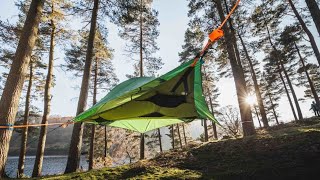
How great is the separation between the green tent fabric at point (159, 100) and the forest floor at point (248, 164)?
1.97m

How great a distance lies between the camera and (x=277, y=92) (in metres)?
30.5

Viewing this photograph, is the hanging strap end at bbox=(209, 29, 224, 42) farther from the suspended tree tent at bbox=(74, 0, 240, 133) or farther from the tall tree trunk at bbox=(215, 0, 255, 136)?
the tall tree trunk at bbox=(215, 0, 255, 136)

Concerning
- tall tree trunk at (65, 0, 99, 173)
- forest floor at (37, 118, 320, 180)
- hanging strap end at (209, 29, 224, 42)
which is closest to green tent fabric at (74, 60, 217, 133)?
hanging strap end at (209, 29, 224, 42)

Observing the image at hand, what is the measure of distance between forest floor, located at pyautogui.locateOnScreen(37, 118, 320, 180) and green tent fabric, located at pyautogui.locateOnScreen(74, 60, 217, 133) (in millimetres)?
1968

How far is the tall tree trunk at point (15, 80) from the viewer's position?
180 inches

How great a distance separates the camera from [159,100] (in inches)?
184

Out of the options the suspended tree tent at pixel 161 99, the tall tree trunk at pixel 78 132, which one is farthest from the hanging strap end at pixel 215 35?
the tall tree trunk at pixel 78 132

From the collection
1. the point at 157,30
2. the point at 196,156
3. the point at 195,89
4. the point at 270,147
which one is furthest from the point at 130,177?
the point at 157,30

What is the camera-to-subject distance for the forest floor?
5.66 meters

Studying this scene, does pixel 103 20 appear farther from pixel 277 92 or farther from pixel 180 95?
pixel 277 92

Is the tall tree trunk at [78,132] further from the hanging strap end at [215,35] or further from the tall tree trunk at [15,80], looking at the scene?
the hanging strap end at [215,35]

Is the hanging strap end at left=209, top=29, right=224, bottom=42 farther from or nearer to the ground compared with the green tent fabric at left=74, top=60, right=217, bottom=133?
farther from the ground

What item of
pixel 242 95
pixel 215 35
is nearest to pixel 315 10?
pixel 242 95

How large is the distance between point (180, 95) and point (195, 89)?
333 millimetres
